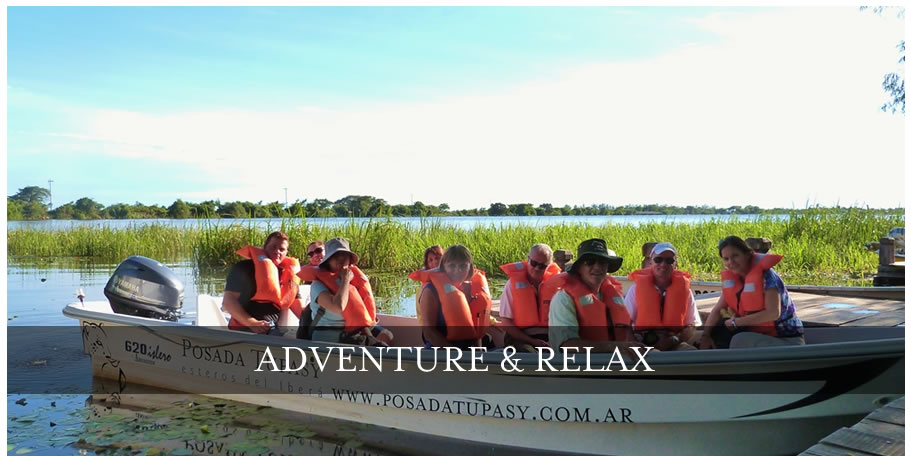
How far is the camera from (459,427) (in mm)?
4645

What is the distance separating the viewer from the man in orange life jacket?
553 cm

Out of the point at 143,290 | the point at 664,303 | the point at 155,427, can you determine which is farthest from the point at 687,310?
the point at 143,290

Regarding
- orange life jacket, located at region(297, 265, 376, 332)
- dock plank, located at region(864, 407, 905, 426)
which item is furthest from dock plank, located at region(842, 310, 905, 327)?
orange life jacket, located at region(297, 265, 376, 332)

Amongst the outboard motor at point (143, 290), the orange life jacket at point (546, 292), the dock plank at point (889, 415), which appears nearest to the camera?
the dock plank at point (889, 415)

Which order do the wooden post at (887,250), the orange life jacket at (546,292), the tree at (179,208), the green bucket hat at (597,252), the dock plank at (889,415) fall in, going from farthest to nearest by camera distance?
the tree at (179,208), the wooden post at (887,250), the orange life jacket at (546,292), the green bucket hat at (597,252), the dock plank at (889,415)

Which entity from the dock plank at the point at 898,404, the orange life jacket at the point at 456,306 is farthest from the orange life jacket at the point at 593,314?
the dock plank at the point at 898,404

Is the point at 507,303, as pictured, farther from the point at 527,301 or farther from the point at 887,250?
the point at 887,250

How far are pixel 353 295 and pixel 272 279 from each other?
39.2 inches

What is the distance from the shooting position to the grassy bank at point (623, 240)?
40.0ft

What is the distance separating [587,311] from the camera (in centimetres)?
412

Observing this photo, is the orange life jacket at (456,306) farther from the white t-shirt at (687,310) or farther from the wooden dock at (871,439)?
the wooden dock at (871,439)

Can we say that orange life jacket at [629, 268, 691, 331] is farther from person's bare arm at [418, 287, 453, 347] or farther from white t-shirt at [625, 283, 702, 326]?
person's bare arm at [418, 287, 453, 347]

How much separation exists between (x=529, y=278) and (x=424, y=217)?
935 cm

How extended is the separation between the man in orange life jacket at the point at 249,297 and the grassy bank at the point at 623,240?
662 centimetres
